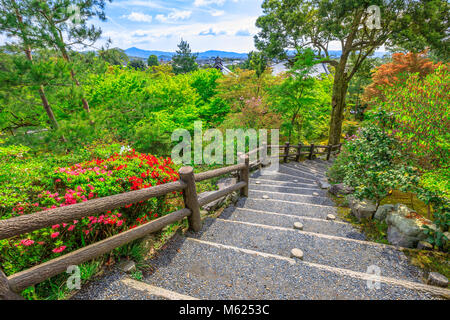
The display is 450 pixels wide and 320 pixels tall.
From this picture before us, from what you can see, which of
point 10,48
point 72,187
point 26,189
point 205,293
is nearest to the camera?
point 205,293

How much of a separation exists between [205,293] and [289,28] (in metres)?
12.8

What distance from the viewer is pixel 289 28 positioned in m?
10.4

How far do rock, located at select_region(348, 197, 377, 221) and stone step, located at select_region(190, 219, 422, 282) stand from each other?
0.94 metres

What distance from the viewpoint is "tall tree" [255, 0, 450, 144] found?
754 cm

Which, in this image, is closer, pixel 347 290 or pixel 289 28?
pixel 347 290

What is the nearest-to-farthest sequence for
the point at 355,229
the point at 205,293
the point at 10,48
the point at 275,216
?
1. the point at 205,293
2. the point at 355,229
3. the point at 275,216
4. the point at 10,48

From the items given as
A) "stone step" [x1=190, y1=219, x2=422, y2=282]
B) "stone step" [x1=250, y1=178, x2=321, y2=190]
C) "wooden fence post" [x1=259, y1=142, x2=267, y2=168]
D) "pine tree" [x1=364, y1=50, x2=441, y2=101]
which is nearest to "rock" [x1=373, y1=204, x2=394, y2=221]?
"stone step" [x1=190, y1=219, x2=422, y2=282]

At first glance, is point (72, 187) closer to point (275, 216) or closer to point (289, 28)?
point (275, 216)

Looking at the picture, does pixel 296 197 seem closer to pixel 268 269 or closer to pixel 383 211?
pixel 383 211

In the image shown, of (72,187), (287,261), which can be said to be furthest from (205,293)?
(72,187)

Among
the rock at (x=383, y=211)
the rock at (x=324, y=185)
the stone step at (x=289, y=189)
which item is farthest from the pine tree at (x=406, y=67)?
the rock at (x=383, y=211)

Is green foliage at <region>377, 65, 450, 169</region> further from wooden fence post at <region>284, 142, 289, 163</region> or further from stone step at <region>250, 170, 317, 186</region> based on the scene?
wooden fence post at <region>284, 142, 289, 163</region>

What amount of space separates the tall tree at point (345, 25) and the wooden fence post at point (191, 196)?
31.9ft

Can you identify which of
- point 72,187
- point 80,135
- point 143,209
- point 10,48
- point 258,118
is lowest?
point 143,209
